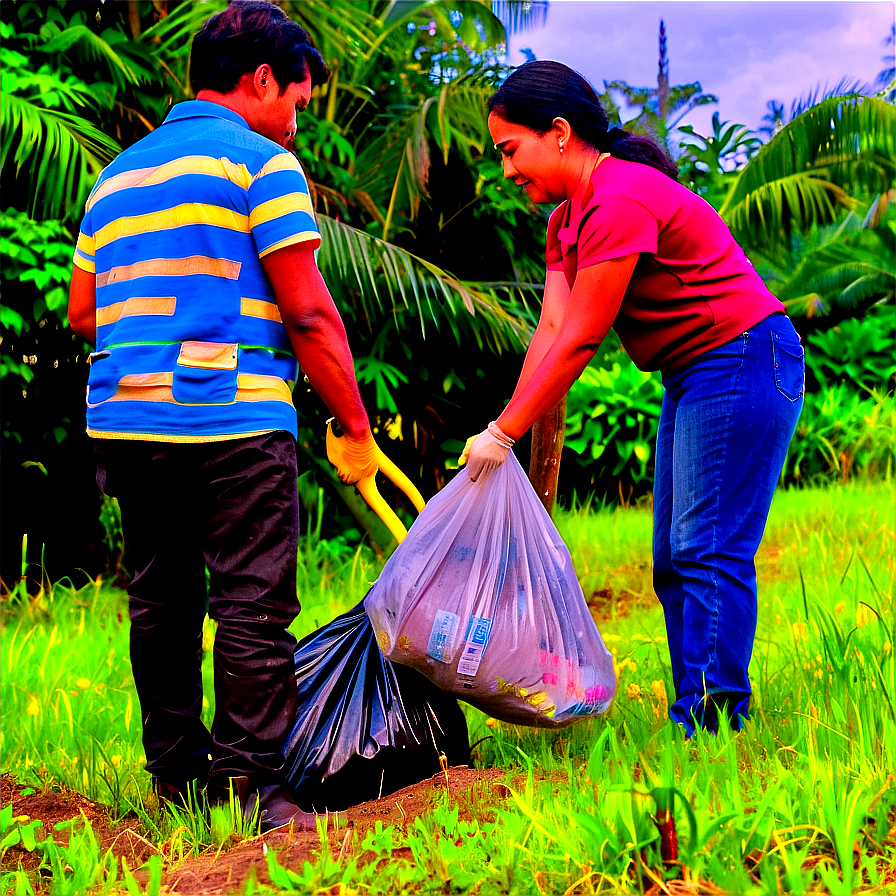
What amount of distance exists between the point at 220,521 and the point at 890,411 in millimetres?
7248

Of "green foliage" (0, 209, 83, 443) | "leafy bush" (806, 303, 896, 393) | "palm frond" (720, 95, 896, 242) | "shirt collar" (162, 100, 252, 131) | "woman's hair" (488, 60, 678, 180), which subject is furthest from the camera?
"leafy bush" (806, 303, 896, 393)

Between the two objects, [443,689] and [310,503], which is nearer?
[443,689]

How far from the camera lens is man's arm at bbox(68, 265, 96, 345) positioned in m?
2.28

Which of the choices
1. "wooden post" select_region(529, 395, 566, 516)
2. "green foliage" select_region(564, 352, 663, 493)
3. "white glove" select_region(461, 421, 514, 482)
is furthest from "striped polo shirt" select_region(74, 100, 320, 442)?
"green foliage" select_region(564, 352, 663, 493)

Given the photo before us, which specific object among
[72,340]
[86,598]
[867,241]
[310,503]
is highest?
[867,241]

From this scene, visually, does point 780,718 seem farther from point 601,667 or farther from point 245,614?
point 245,614

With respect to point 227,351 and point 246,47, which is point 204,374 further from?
point 246,47

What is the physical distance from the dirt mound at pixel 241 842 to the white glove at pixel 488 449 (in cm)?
72

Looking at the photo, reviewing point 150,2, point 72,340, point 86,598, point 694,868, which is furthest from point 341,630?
point 150,2

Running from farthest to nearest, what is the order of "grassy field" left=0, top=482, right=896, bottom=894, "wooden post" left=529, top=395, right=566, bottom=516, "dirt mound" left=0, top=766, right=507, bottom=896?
1. "wooden post" left=529, top=395, right=566, bottom=516
2. "dirt mound" left=0, top=766, right=507, bottom=896
3. "grassy field" left=0, top=482, right=896, bottom=894

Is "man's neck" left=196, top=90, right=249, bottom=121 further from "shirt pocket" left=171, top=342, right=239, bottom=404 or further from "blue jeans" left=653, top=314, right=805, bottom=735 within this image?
"blue jeans" left=653, top=314, right=805, bottom=735

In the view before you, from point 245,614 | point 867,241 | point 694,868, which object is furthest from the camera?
point 867,241

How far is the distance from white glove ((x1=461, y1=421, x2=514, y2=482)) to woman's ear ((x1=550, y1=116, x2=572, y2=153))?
26.8 inches

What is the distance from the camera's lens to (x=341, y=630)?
2.41m
